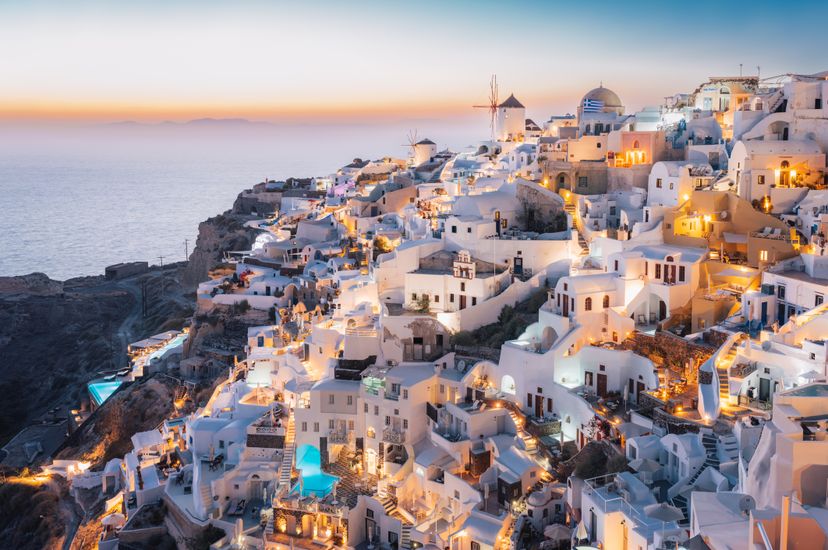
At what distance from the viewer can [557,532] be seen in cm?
1479

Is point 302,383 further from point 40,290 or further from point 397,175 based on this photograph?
point 40,290

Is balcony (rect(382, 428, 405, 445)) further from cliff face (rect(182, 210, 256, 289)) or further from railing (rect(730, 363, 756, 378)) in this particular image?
cliff face (rect(182, 210, 256, 289))

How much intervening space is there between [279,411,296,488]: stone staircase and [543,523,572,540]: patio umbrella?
24.2ft

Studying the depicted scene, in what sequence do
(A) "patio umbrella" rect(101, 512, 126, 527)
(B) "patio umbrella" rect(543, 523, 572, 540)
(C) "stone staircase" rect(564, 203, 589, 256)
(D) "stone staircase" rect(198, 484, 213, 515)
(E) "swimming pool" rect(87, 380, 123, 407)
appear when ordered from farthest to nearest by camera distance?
(E) "swimming pool" rect(87, 380, 123, 407) → (C) "stone staircase" rect(564, 203, 589, 256) → (A) "patio umbrella" rect(101, 512, 126, 527) → (D) "stone staircase" rect(198, 484, 213, 515) → (B) "patio umbrella" rect(543, 523, 572, 540)

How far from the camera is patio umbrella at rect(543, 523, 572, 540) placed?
48.0 feet

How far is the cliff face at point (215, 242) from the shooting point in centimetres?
5003

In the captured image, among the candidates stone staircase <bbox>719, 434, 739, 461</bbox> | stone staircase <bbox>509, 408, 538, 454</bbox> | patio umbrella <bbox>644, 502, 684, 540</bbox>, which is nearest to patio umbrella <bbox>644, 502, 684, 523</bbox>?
patio umbrella <bbox>644, 502, 684, 540</bbox>

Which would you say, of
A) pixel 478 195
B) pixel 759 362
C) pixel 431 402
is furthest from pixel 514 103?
pixel 759 362

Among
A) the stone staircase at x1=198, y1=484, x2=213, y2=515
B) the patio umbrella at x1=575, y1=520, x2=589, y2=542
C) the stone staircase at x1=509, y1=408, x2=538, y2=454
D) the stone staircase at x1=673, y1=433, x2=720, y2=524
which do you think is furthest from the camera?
the stone staircase at x1=198, y1=484, x2=213, y2=515

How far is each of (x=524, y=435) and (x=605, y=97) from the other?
1956cm

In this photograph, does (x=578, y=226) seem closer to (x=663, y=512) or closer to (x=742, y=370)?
(x=742, y=370)

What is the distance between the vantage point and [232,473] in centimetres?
2106

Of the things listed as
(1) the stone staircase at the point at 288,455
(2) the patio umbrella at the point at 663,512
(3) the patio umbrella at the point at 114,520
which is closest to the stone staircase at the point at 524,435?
(2) the patio umbrella at the point at 663,512

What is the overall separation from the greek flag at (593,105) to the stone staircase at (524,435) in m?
17.7
